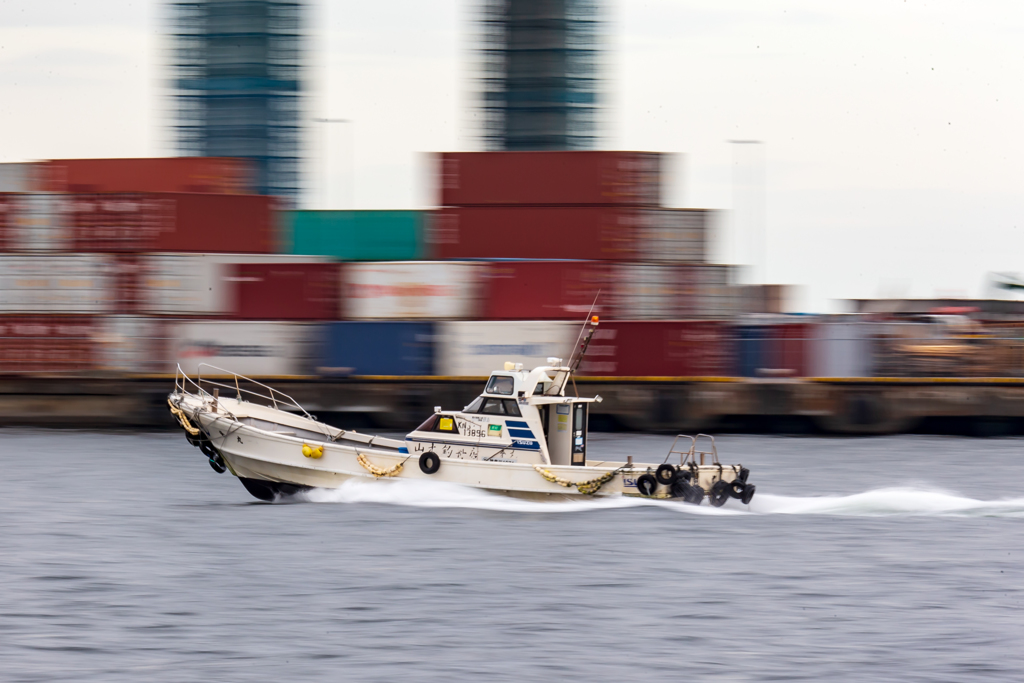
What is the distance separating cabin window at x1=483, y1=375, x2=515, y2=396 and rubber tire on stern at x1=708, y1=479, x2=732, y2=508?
328 cm

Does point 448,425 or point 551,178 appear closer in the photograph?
point 448,425

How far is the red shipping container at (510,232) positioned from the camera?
1172 inches

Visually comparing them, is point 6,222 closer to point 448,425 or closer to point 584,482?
point 448,425

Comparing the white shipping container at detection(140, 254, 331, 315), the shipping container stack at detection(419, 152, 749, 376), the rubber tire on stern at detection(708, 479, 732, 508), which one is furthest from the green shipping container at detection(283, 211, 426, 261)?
the rubber tire on stern at detection(708, 479, 732, 508)

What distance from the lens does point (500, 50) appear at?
46406mm

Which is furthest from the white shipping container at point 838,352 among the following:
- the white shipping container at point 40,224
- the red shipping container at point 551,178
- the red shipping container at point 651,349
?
the white shipping container at point 40,224

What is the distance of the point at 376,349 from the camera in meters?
28.5

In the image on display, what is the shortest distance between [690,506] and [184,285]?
1746 centimetres

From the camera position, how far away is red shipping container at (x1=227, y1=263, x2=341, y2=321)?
94.3ft

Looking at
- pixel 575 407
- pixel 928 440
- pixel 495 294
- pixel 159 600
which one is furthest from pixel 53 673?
pixel 928 440

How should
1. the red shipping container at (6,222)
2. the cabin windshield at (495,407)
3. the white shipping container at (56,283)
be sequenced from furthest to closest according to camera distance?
the red shipping container at (6,222) < the white shipping container at (56,283) < the cabin windshield at (495,407)

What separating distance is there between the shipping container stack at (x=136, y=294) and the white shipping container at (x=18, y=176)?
10.3ft

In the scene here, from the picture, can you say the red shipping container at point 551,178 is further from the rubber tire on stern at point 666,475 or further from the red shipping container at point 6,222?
the rubber tire on stern at point 666,475

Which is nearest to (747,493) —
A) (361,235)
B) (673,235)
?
(673,235)
